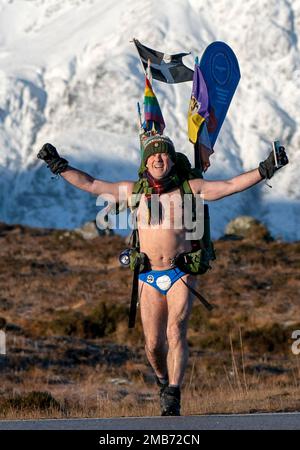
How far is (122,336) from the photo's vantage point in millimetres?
24266

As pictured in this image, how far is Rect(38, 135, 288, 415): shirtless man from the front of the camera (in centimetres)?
869

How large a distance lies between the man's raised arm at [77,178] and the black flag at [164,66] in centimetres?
228

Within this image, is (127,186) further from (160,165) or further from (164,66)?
(164,66)

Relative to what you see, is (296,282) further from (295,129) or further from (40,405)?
(295,129)

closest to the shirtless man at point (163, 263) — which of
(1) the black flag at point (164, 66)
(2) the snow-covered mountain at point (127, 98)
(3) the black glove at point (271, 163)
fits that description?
(3) the black glove at point (271, 163)

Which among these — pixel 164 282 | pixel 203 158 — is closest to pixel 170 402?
pixel 164 282

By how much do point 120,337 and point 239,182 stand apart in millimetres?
15805

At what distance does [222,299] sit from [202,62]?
19.2 m

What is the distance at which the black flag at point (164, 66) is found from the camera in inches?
439

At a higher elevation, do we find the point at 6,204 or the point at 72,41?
the point at 72,41

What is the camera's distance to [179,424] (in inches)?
279

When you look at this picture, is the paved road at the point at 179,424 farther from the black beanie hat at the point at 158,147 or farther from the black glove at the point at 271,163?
the black beanie hat at the point at 158,147
